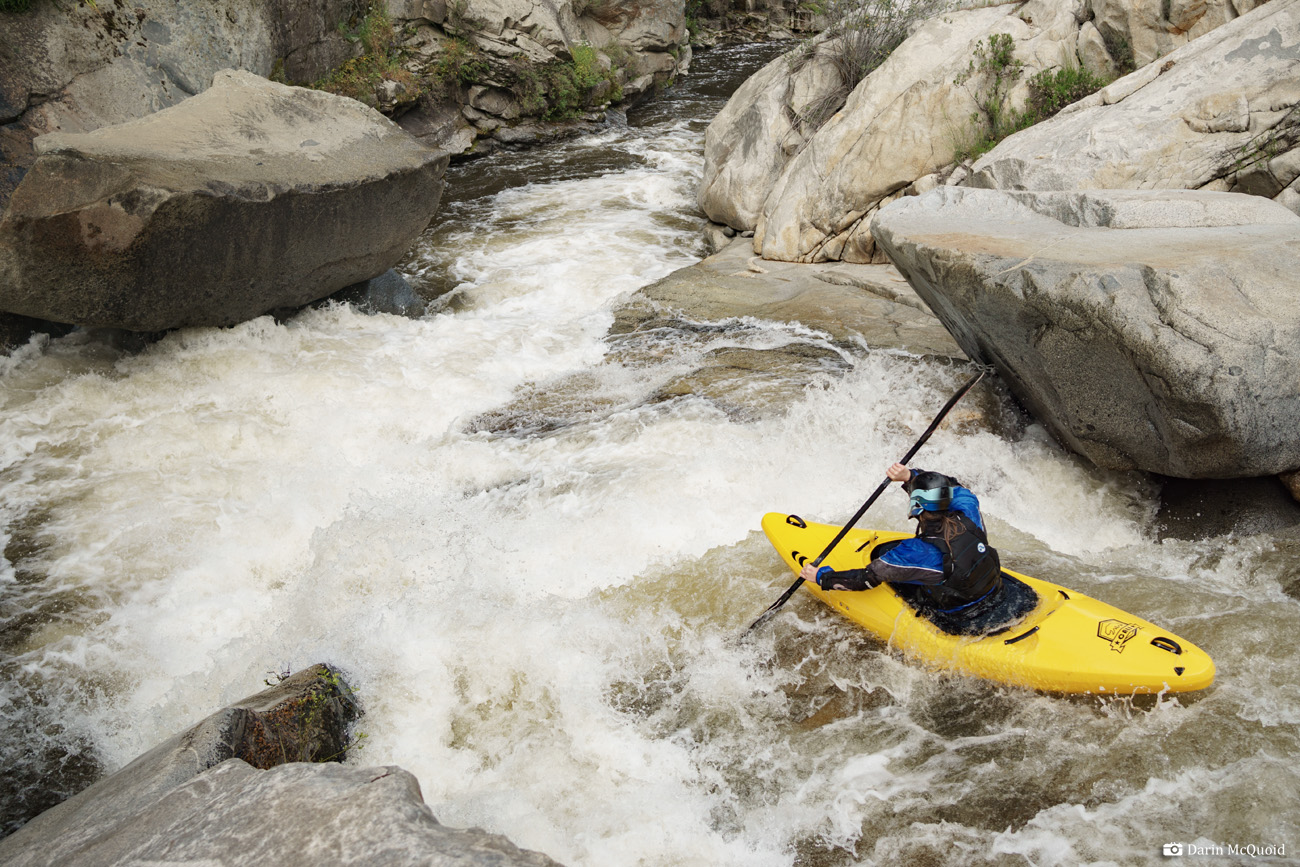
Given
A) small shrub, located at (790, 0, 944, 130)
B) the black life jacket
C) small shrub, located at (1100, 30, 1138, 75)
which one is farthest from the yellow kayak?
small shrub, located at (790, 0, 944, 130)

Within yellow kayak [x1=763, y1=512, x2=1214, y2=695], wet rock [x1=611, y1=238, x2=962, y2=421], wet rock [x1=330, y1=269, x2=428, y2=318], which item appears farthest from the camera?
wet rock [x1=330, y1=269, x2=428, y2=318]

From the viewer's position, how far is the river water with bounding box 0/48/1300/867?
2982 mm

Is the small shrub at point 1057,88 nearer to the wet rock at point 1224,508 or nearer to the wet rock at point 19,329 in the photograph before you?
the wet rock at point 1224,508

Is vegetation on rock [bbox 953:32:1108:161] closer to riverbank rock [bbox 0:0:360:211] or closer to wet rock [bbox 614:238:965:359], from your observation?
wet rock [bbox 614:238:965:359]

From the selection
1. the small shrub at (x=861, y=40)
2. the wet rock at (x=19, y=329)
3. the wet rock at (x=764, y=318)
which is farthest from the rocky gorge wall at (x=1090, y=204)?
the wet rock at (x=19, y=329)

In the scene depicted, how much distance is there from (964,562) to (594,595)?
1831 millimetres

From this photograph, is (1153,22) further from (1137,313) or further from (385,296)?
(385,296)

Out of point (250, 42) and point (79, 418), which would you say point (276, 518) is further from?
point (250, 42)

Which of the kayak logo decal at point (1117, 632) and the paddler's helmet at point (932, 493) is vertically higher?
the paddler's helmet at point (932, 493)

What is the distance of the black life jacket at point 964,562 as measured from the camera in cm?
340

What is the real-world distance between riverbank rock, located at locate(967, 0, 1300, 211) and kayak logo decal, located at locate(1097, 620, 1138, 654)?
355 centimetres

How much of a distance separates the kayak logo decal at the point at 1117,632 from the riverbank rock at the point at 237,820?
103 inches

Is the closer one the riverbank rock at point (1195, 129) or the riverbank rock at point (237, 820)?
the riverbank rock at point (237, 820)

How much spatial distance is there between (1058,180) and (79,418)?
23.3 ft
